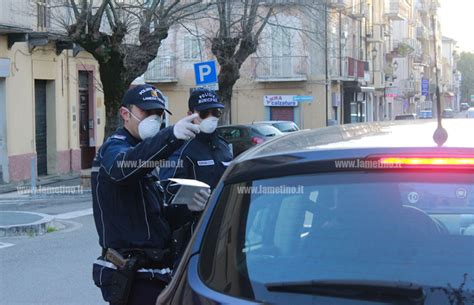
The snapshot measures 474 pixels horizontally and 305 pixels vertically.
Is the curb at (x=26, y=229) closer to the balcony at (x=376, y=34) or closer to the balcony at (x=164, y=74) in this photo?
the balcony at (x=164, y=74)

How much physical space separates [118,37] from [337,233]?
608 inches

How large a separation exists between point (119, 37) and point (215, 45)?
6.47 metres

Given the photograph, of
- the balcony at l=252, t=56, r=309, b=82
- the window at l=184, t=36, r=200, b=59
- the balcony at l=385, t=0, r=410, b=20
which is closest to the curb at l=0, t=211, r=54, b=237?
the balcony at l=252, t=56, r=309, b=82

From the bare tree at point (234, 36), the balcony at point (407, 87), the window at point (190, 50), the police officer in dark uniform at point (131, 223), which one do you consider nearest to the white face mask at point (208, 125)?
the police officer in dark uniform at point (131, 223)

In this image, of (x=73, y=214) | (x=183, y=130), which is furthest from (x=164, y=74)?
(x=183, y=130)

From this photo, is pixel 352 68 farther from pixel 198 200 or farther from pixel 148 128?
pixel 198 200

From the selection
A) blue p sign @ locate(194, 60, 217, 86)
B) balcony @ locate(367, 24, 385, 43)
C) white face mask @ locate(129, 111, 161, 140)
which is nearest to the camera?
white face mask @ locate(129, 111, 161, 140)

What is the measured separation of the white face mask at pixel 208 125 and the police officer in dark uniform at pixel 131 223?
127 centimetres

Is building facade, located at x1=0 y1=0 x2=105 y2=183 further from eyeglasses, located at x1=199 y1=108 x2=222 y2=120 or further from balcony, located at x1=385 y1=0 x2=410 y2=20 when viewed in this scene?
balcony, located at x1=385 y1=0 x2=410 y2=20

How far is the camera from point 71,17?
19.8 metres

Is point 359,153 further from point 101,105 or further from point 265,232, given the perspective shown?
point 101,105

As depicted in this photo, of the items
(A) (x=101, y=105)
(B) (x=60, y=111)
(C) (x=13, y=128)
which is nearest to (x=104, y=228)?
(C) (x=13, y=128)

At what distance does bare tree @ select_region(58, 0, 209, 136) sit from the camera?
669 inches

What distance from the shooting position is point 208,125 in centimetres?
499
